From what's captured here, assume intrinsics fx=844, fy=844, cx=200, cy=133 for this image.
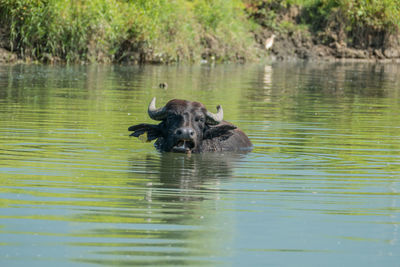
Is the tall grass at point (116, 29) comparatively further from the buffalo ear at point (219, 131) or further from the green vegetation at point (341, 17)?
the buffalo ear at point (219, 131)

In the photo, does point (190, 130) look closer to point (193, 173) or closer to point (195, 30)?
point (193, 173)

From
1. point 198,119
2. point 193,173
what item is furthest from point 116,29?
point 193,173

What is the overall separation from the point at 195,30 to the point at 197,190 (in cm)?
2889

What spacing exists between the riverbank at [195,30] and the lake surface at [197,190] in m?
12.0

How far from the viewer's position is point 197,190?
7.60 m

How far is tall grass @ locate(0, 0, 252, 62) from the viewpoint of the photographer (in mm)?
28484

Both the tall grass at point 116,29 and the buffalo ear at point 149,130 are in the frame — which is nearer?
the buffalo ear at point 149,130

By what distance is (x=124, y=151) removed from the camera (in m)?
10.3

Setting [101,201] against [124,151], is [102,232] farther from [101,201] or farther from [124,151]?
[124,151]

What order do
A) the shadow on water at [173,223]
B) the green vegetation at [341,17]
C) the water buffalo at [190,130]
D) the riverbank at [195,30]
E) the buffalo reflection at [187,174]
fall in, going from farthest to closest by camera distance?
the green vegetation at [341,17]
the riverbank at [195,30]
the water buffalo at [190,130]
the buffalo reflection at [187,174]
the shadow on water at [173,223]

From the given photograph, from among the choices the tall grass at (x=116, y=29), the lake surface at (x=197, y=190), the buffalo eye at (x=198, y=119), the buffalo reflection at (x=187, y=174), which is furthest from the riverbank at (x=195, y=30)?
the buffalo reflection at (x=187, y=174)

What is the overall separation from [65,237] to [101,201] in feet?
4.15

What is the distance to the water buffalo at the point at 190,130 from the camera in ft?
33.1

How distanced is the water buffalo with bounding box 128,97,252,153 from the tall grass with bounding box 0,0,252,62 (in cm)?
1846
